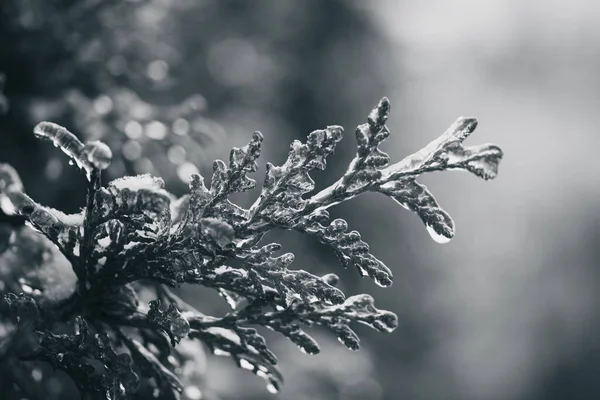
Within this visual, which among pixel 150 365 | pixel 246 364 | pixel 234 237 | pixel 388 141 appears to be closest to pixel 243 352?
pixel 246 364

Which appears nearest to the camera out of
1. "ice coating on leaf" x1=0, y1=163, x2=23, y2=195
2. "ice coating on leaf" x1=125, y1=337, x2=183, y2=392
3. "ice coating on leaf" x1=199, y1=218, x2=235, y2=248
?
"ice coating on leaf" x1=199, y1=218, x2=235, y2=248

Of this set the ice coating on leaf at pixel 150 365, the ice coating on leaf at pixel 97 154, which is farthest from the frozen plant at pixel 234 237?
the ice coating on leaf at pixel 150 365

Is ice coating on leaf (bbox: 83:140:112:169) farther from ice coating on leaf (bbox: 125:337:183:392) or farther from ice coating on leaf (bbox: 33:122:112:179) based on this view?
ice coating on leaf (bbox: 125:337:183:392)

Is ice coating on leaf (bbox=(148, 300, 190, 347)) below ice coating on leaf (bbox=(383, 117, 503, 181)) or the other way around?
below

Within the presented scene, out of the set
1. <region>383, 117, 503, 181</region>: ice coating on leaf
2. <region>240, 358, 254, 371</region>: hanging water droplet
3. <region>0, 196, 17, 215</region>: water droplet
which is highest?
<region>383, 117, 503, 181</region>: ice coating on leaf

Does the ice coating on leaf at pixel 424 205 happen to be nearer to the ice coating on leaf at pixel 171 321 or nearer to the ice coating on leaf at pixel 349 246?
the ice coating on leaf at pixel 349 246

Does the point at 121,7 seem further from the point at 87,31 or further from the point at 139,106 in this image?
the point at 139,106

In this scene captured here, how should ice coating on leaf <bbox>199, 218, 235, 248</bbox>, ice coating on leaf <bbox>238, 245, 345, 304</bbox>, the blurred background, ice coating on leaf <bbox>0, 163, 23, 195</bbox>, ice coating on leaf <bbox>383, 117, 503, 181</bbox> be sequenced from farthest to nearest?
the blurred background
ice coating on leaf <bbox>0, 163, 23, 195</bbox>
ice coating on leaf <bbox>238, 245, 345, 304</bbox>
ice coating on leaf <bbox>383, 117, 503, 181</bbox>
ice coating on leaf <bbox>199, 218, 235, 248</bbox>

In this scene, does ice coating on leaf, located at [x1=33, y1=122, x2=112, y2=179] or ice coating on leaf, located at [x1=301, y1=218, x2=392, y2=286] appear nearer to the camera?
ice coating on leaf, located at [x1=33, y1=122, x2=112, y2=179]

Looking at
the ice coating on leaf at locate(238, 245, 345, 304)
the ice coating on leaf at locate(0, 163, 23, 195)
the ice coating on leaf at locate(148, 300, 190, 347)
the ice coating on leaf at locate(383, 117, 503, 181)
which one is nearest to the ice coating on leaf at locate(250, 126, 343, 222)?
the ice coating on leaf at locate(238, 245, 345, 304)
